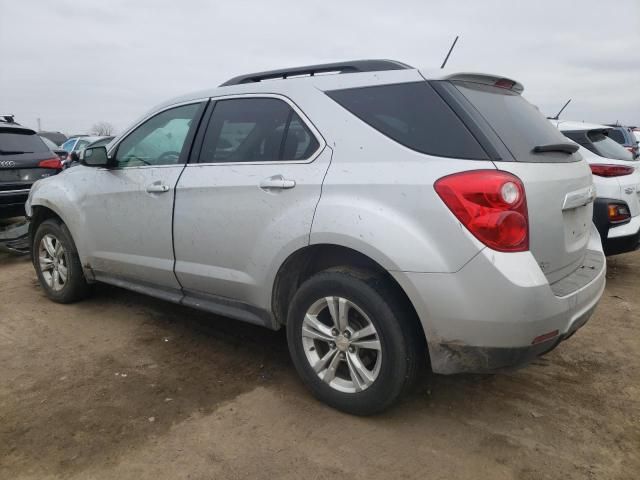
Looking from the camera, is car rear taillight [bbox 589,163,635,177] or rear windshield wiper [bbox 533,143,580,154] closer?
rear windshield wiper [bbox 533,143,580,154]

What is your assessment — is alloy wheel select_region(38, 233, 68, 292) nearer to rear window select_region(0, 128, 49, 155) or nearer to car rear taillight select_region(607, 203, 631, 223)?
rear window select_region(0, 128, 49, 155)

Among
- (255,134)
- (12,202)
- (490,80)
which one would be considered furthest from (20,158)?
(490,80)

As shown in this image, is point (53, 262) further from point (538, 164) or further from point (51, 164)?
point (538, 164)

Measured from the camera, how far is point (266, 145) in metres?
3.01

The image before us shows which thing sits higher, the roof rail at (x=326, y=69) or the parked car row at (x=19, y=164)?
the roof rail at (x=326, y=69)

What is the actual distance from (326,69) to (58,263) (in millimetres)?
3030

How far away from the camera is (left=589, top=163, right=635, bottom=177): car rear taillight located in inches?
189

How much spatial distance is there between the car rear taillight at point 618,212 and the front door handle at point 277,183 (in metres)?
3.38

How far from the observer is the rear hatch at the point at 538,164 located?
7.70 feet

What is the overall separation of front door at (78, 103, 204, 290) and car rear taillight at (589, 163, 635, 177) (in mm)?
3713

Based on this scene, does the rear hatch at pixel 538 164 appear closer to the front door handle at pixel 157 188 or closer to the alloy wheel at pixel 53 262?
the front door handle at pixel 157 188

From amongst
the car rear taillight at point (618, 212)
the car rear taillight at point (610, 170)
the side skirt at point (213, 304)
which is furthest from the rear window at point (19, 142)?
the car rear taillight at point (618, 212)

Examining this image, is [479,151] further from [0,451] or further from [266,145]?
[0,451]

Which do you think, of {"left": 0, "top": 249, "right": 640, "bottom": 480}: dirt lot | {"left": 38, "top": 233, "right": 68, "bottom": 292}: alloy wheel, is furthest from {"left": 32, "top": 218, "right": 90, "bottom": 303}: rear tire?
{"left": 0, "top": 249, "right": 640, "bottom": 480}: dirt lot
